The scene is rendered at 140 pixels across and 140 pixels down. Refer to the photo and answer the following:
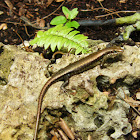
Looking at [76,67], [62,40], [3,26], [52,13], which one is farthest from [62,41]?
[3,26]

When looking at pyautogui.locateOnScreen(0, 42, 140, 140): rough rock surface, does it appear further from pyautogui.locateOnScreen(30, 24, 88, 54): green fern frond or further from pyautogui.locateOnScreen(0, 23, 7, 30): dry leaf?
pyautogui.locateOnScreen(0, 23, 7, 30): dry leaf

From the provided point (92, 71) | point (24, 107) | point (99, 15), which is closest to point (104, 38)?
point (99, 15)

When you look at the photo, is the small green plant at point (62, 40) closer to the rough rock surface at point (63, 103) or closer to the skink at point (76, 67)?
the skink at point (76, 67)

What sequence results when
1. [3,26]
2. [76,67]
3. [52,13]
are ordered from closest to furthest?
[76,67], [3,26], [52,13]

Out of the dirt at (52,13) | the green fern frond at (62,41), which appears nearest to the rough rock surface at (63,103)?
the green fern frond at (62,41)

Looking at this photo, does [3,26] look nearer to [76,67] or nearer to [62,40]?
[62,40]

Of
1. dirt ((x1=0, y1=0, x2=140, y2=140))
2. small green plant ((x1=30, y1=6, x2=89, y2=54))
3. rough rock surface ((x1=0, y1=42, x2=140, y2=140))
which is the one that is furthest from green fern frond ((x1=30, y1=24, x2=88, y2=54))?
dirt ((x1=0, y1=0, x2=140, y2=140))
